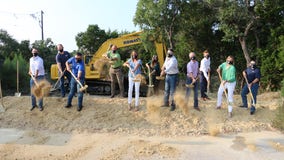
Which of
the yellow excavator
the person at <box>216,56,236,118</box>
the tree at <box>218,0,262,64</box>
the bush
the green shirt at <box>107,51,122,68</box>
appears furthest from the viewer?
the yellow excavator

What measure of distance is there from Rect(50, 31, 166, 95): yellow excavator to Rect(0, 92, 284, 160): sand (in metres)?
5.29

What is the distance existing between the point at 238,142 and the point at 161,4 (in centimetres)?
1162

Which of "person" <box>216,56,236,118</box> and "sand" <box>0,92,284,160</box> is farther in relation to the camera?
"person" <box>216,56,236,118</box>

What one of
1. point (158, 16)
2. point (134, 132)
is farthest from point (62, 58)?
point (158, 16)

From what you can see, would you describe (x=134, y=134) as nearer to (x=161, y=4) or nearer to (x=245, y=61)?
(x=161, y=4)

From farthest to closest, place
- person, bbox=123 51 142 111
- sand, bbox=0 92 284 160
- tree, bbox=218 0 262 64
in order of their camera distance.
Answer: tree, bbox=218 0 262 64 < person, bbox=123 51 142 111 < sand, bbox=0 92 284 160

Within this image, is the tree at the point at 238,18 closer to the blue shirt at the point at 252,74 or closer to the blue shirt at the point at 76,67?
the blue shirt at the point at 252,74

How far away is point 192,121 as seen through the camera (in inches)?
400

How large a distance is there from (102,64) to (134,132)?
7.87 m

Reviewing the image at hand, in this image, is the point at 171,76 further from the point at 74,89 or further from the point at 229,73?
the point at 74,89

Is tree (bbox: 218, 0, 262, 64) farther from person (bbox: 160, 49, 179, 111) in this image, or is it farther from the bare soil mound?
person (bbox: 160, 49, 179, 111)

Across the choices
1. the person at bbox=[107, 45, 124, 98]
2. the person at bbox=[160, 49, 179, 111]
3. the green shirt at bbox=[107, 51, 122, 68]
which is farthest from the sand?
the green shirt at bbox=[107, 51, 122, 68]

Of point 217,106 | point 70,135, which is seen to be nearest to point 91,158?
point 70,135

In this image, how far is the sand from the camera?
7.85m
